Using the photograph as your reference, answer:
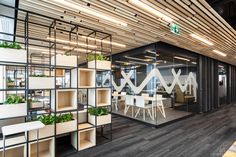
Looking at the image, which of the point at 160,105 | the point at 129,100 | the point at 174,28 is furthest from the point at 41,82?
the point at 160,105

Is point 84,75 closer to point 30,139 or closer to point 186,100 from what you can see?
point 30,139

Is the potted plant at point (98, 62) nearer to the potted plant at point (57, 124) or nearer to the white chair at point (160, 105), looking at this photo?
the potted plant at point (57, 124)

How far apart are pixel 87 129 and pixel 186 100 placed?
5.22 metres

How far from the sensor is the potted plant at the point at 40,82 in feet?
9.41

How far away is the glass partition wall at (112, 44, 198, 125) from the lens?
227 inches

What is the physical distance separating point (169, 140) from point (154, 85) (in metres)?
2.07

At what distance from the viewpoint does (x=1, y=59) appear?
2508 millimetres

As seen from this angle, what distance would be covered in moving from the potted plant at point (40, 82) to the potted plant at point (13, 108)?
0.33 meters

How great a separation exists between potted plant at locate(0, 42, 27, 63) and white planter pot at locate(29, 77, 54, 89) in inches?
15.5

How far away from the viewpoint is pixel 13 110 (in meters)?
2.58

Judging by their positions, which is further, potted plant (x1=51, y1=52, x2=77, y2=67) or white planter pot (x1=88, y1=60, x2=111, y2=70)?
white planter pot (x1=88, y1=60, x2=111, y2=70)

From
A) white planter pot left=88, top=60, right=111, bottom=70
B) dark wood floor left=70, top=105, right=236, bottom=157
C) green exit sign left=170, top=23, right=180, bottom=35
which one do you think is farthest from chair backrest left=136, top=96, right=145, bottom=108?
green exit sign left=170, top=23, right=180, bottom=35

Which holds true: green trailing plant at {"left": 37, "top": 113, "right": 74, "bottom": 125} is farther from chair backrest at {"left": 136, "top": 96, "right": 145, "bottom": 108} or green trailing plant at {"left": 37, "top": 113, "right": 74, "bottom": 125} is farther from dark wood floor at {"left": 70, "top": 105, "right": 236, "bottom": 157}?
chair backrest at {"left": 136, "top": 96, "right": 145, "bottom": 108}

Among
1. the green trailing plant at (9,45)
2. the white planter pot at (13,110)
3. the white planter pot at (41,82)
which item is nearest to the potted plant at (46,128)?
the white planter pot at (13,110)
